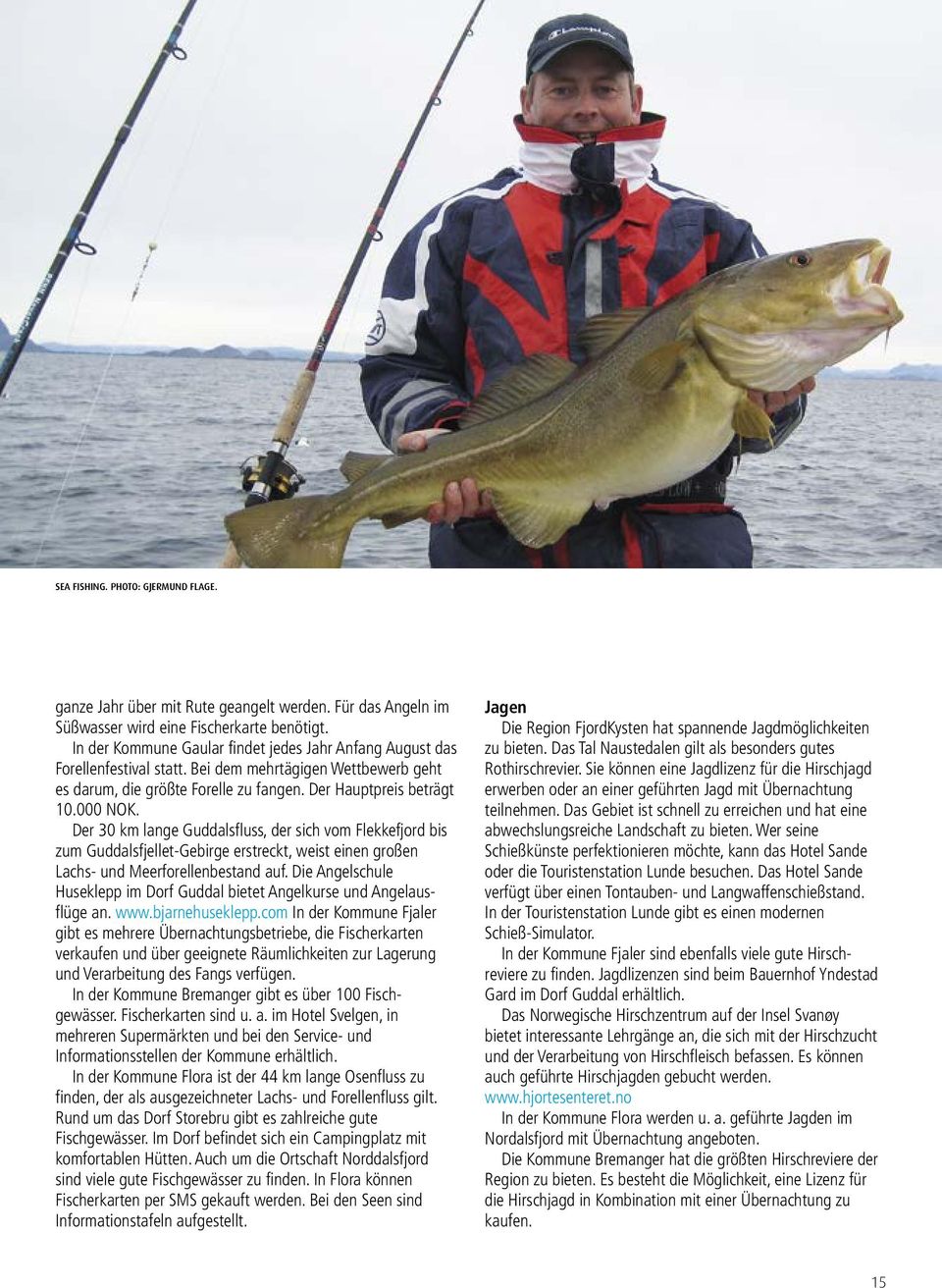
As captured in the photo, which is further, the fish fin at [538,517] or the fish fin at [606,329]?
the fish fin at [538,517]

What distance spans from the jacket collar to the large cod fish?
0.52 meters

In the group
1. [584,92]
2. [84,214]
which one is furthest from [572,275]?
[84,214]

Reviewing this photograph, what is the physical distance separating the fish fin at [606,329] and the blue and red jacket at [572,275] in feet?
0.28

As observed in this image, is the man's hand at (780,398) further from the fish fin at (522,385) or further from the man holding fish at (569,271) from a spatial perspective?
the fish fin at (522,385)

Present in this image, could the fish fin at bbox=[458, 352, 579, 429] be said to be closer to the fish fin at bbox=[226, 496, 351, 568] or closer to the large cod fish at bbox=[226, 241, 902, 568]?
the large cod fish at bbox=[226, 241, 902, 568]

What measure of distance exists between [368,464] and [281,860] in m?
1.29

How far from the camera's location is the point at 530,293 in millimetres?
3480

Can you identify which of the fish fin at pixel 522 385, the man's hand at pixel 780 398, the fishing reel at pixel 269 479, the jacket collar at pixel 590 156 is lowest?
the man's hand at pixel 780 398

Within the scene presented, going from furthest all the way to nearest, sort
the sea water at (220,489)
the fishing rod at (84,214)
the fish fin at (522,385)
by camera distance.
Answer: the sea water at (220,489), the fishing rod at (84,214), the fish fin at (522,385)

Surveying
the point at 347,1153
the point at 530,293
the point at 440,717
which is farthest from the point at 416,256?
the point at 347,1153

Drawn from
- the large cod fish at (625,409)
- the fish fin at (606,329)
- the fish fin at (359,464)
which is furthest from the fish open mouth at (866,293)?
the fish fin at (359,464)

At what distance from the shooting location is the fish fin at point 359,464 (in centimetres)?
362

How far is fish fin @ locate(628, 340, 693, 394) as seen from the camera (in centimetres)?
312

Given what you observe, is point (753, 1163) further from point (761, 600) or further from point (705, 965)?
point (761, 600)
